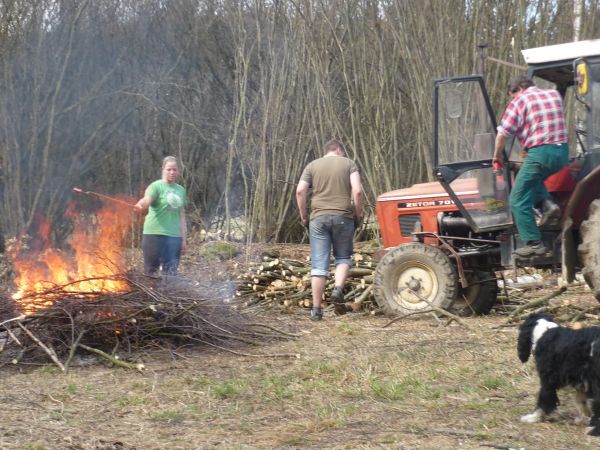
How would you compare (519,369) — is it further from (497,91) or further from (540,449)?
(497,91)

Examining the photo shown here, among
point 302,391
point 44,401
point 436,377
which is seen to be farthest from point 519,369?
point 44,401

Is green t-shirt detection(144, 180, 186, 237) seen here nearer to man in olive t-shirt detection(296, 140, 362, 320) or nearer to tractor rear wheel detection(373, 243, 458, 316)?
man in olive t-shirt detection(296, 140, 362, 320)

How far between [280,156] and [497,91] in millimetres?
4294

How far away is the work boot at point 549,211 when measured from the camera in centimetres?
748

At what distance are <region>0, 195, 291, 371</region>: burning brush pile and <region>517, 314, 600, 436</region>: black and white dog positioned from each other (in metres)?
2.86

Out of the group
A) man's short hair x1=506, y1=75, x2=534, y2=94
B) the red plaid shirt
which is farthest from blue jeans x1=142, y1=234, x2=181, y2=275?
man's short hair x1=506, y1=75, x2=534, y2=94

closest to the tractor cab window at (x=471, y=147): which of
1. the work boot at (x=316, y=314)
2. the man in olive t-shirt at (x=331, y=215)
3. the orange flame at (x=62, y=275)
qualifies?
the man in olive t-shirt at (x=331, y=215)

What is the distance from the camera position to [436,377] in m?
5.88

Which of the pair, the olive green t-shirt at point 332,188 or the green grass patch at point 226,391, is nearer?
the green grass patch at point 226,391

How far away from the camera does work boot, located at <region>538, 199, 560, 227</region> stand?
7484 millimetres

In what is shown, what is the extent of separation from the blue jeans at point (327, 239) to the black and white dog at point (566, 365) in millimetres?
4320

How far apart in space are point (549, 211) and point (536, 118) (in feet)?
2.64

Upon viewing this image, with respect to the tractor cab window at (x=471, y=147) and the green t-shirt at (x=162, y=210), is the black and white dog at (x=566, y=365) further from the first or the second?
the green t-shirt at (x=162, y=210)

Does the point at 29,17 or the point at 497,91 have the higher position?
the point at 29,17
